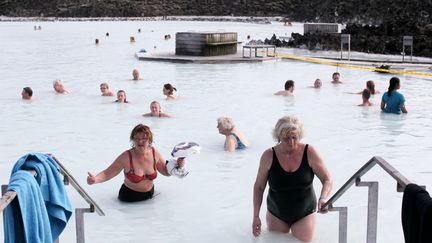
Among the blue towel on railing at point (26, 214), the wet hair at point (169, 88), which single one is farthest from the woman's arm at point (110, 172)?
the wet hair at point (169, 88)

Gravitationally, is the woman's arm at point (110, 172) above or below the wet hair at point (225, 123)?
below

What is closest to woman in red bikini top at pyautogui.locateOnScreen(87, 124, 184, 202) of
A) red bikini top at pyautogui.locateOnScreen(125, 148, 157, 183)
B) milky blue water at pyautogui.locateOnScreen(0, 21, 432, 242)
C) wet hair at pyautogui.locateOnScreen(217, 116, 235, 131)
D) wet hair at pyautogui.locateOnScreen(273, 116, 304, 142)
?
red bikini top at pyautogui.locateOnScreen(125, 148, 157, 183)

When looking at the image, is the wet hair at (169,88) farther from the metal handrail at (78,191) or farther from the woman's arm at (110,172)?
the metal handrail at (78,191)

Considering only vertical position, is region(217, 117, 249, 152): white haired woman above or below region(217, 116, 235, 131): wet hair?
below

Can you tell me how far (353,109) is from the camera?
14.4 metres

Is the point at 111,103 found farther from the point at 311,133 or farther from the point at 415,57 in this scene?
the point at 415,57

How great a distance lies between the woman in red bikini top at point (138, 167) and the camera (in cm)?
637

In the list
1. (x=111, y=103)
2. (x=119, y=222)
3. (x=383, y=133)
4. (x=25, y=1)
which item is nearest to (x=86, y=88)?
(x=111, y=103)

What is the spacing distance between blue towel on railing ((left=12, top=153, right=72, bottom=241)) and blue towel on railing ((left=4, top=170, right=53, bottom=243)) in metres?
0.19

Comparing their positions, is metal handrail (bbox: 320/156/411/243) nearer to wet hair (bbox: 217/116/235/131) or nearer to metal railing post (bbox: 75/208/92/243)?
metal railing post (bbox: 75/208/92/243)

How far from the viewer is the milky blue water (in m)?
6.87

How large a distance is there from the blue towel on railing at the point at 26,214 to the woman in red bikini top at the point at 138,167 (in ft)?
8.51

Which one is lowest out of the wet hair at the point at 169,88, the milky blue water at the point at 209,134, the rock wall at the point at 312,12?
the milky blue water at the point at 209,134

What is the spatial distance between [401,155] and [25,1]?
466 ft
